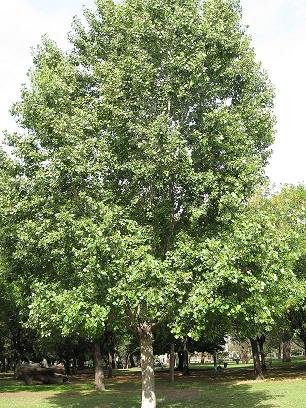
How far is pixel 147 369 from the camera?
741 inches

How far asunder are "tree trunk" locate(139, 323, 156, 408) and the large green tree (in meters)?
0.04

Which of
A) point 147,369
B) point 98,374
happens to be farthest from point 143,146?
point 98,374

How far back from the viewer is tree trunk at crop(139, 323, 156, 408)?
60.1 ft

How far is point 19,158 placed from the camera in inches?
773

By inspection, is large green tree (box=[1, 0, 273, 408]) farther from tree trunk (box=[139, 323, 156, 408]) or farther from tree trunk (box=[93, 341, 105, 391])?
tree trunk (box=[93, 341, 105, 391])

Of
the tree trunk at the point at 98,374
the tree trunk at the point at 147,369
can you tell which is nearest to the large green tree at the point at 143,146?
the tree trunk at the point at 147,369

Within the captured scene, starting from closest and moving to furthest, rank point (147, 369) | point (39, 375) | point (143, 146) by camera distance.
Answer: point (143, 146), point (147, 369), point (39, 375)

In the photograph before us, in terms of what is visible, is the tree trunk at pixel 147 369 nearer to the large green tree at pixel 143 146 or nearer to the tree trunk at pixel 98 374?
the large green tree at pixel 143 146

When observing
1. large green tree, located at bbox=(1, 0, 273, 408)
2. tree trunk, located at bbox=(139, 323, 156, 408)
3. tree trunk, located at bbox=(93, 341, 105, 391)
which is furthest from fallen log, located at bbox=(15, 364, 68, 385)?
tree trunk, located at bbox=(139, 323, 156, 408)

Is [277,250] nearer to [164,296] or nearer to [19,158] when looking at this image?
[164,296]

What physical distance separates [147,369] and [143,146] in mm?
9379

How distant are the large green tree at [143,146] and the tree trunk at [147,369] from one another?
4 cm

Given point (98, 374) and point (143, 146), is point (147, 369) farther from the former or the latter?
point (98, 374)

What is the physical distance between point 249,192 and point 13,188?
1003 cm
